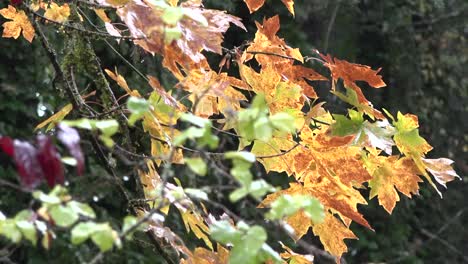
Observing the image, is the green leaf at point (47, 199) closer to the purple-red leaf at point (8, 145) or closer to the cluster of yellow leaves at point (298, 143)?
the purple-red leaf at point (8, 145)

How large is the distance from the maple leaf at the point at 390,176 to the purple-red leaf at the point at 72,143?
71 centimetres

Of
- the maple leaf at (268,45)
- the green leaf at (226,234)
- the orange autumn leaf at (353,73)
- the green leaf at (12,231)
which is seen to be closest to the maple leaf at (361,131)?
the orange autumn leaf at (353,73)

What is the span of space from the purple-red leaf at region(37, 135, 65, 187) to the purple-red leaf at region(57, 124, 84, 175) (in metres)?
0.01

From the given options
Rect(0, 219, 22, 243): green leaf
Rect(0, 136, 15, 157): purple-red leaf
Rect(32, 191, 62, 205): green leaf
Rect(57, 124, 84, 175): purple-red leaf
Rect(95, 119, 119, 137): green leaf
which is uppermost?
Rect(57, 124, 84, 175): purple-red leaf

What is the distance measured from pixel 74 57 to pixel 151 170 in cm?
24

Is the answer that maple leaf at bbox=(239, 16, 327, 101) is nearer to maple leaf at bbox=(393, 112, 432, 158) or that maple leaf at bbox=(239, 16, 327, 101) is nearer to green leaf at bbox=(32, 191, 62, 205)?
maple leaf at bbox=(393, 112, 432, 158)

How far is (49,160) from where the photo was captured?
2.26 feet

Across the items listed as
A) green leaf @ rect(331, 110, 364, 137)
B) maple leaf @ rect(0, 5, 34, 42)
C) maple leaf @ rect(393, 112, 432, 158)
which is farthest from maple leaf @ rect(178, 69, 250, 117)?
maple leaf @ rect(0, 5, 34, 42)

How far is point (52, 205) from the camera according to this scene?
69 centimetres

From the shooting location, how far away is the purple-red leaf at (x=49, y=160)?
0.68 metres

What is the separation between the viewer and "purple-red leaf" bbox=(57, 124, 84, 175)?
2.19 feet

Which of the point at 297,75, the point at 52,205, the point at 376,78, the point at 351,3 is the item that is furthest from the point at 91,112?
the point at 351,3

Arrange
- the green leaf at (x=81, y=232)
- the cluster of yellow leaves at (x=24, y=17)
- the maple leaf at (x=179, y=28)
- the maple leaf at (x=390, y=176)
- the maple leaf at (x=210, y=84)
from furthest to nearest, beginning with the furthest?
1. the cluster of yellow leaves at (x=24, y=17)
2. the maple leaf at (x=390, y=176)
3. the maple leaf at (x=210, y=84)
4. the maple leaf at (x=179, y=28)
5. the green leaf at (x=81, y=232)

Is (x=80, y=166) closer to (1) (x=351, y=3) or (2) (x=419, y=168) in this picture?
(2) (x=419, y=168)
